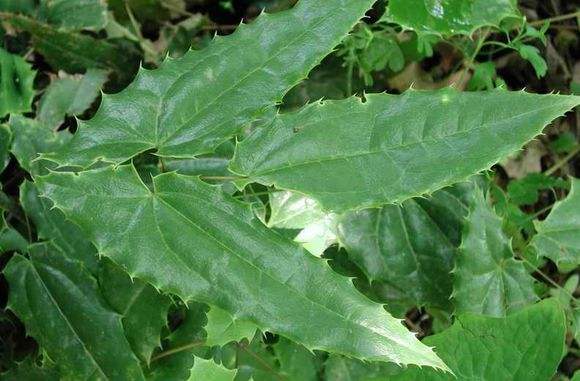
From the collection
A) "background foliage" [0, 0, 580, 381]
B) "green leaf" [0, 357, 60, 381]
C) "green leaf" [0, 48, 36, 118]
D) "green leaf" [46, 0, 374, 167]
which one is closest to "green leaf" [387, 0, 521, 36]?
"background foliage" [0, 0, 580, 381]

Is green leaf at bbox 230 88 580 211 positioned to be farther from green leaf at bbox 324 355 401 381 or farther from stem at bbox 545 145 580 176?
stem at bbox 545 145 580 176

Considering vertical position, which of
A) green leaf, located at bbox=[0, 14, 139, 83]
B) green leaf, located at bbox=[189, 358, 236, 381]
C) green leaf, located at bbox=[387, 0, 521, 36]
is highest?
green leaf, located at bbox=[387, 0, 521, 36]

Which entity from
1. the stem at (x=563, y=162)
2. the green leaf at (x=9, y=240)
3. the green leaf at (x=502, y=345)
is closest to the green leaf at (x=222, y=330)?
the green leaf at (x=502, y=345)

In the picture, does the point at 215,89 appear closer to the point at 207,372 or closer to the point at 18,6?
the point at 207,372

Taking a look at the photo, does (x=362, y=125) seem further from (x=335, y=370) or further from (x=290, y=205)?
(x=335, y=370)

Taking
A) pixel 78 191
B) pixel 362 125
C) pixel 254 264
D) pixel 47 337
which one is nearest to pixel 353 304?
pixel 254 264

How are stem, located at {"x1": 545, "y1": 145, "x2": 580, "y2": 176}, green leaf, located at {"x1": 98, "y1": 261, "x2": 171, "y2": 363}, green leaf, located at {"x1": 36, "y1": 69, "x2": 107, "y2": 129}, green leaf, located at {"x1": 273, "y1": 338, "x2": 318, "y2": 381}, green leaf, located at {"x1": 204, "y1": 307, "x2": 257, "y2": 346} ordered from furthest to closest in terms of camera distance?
stem, located at {"x1": 545, "y1": 145, "x2": 580, "y2": 176}, green leaf, located at {"x1": 36, "y1": 69, "x2": 107, "y2": 129}, green leaf, located at {"x1": 273, "y1": 338, "x2": 318, "y2": 381}, green leaf, located at {"x1": 98, "y1": 261, "x2": 171, "y2": 363}, green leaf, located at {"x1": 204, "y1": 307, "x2": 257, "y2": 346}

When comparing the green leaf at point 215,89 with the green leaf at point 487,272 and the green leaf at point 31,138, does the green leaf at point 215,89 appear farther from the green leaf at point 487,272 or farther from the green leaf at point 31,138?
the green leaf at point 487,272
